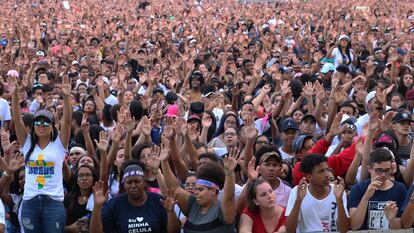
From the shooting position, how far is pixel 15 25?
61.6ft

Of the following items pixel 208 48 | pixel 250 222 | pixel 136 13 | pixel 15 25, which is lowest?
pixel 250 222

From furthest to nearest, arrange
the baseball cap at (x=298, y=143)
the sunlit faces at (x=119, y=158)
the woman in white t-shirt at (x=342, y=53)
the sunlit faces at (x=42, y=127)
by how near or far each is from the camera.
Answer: the woman in white t-shirt at (x=342, y=53) < the baseball cap at (x=298, y=143) < the sunlit faces at (x=119, y=158) < the sunlit faces at (x=42, y=127)

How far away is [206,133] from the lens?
8320mm

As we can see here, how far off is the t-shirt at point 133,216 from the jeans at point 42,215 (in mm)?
552

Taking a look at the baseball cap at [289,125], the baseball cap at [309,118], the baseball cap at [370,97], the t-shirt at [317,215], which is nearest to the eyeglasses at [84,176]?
the t-shirt at [317,215]

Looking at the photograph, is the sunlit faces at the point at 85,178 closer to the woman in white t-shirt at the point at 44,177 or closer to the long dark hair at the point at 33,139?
the woman in white t-shirt at the point at 44,177

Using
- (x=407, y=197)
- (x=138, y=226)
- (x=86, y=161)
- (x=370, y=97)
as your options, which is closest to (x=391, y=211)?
(x=407, y=197)

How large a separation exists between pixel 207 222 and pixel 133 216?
55cm

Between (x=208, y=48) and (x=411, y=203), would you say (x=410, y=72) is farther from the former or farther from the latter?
(x=411, y=203)

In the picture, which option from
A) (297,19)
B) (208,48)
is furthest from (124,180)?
(297,19)

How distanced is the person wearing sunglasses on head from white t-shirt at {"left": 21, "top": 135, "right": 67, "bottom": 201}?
2218 millimetres

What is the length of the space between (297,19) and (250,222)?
15.3 meters

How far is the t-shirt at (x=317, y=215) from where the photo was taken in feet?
18.6

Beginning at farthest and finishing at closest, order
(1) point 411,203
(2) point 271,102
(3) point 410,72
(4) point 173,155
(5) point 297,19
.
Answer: (5) point 297,19 < (3) point 410,72 < (2) point 271,102 < (4) point 173,155 < (1) point 411,203
